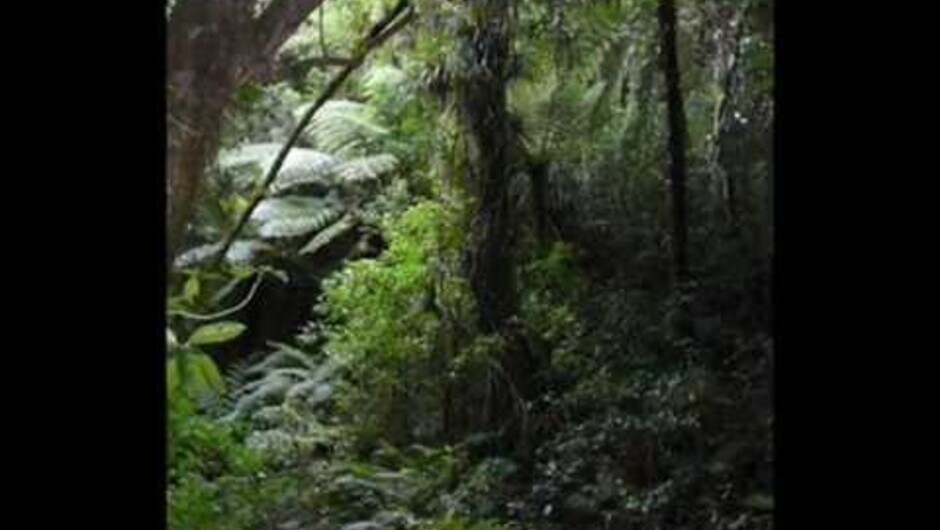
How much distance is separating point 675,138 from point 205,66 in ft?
8.28

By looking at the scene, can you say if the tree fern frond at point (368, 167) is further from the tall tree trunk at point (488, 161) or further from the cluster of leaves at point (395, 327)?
the tall tree trunk at point (488, 161)

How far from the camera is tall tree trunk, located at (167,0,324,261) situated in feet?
13.6

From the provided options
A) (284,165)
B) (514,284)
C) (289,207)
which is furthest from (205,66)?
(289,207)

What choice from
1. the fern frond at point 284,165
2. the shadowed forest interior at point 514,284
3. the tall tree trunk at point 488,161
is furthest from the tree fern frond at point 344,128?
the tall tree trunk at point 488,161

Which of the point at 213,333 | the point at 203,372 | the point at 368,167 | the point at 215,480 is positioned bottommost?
the point at 215,480

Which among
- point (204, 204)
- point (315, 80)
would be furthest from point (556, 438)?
point (315, 80)

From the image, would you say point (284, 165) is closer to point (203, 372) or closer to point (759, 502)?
point (759, 502)

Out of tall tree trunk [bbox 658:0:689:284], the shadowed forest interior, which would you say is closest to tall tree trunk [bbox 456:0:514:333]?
the shadowed forest interior

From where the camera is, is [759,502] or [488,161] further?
[488,161]

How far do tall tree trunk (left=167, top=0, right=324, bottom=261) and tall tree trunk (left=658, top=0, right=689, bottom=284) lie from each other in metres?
2.04

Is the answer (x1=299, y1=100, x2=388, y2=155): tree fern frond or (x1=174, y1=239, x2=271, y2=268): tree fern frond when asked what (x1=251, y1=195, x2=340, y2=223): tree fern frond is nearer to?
(x1=174, y1=239, x2=271, y2=268): tree fern frond

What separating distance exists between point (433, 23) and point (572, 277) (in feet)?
4.66

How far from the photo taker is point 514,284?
659cm
